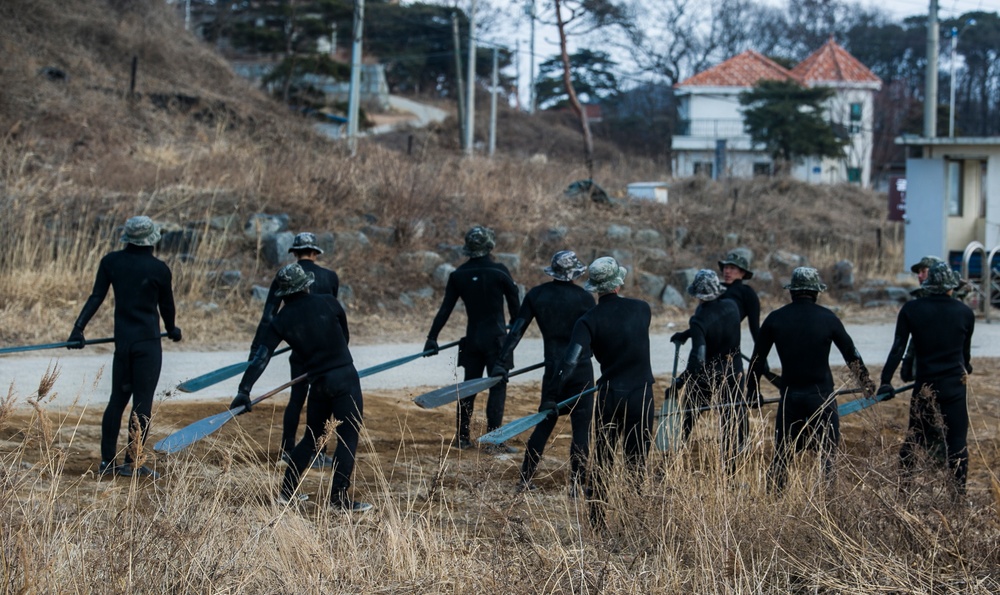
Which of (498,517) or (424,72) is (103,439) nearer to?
(498,517)

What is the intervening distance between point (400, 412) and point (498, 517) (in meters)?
4.33

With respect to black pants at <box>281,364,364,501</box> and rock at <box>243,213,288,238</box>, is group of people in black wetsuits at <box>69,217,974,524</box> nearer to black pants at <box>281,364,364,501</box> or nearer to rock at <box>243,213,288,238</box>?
black pants at <box>281,364,364,501</box>

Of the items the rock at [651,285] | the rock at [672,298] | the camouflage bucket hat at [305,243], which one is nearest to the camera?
the camouflage bucket hat at [305,243]

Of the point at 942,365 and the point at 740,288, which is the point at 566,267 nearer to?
the point at 740,288

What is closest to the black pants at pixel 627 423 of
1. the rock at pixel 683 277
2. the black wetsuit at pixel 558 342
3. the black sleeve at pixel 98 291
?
the black wetsuit at pixel 558 342

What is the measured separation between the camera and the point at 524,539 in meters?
5.02

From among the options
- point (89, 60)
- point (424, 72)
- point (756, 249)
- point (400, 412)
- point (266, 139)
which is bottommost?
point (400, 412)

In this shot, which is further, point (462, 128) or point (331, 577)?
point (462, 128)

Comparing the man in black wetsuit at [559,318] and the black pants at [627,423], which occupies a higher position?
the man in black wetsuit at [559,318]

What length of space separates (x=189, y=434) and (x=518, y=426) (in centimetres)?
177

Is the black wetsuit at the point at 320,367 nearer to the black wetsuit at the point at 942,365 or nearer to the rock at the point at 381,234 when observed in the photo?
the black wetsuit at the point at 942,365

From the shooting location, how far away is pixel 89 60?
24.7m

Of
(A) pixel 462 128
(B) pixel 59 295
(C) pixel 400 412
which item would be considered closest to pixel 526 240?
(B) pixel 59 295

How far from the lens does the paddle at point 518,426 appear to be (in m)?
5.58
